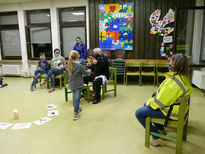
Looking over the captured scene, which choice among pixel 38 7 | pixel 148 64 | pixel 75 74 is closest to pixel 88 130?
pixel 75 74

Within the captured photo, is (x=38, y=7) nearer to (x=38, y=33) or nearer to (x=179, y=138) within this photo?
(x=38, y=33)

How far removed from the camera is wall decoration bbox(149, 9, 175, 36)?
5.57 meters

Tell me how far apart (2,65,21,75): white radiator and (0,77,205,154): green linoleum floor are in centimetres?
286

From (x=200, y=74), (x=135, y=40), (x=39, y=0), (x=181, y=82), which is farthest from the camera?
(x=39, y=0)

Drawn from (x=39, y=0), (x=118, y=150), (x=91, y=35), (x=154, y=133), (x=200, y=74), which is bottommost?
(x=118, y=150)

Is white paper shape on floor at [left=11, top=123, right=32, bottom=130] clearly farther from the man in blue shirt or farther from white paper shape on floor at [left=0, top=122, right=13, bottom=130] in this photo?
the man in blue shirt

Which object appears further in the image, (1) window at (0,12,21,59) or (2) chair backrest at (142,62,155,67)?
(1) window at (0,12,21,59)

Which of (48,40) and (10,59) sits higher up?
(48,40)

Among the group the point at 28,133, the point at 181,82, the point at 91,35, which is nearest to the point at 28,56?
the point at 91,35

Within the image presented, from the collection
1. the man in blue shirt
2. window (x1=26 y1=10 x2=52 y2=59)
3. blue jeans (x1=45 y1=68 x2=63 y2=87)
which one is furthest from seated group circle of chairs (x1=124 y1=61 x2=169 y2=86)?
window (x1=26 y1=10 x2=52 y2=59)

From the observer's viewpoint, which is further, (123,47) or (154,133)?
(123,47)

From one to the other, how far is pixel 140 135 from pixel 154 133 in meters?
0.43

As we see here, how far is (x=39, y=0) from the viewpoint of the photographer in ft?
21.1

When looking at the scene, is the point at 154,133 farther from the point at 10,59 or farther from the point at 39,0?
the point at 10,59
